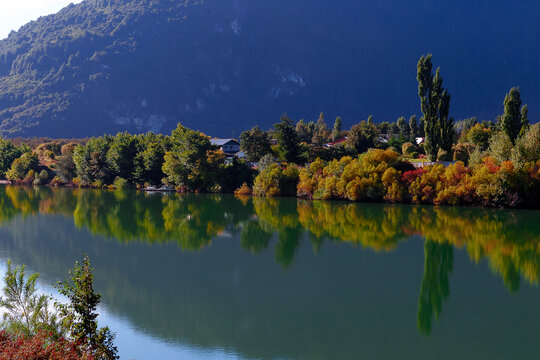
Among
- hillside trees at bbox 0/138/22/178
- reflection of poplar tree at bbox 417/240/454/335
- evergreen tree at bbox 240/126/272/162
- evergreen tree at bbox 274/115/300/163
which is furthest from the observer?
hillside trees at bbox 0/138/22/178

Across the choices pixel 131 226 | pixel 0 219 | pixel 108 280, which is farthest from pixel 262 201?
pixel 108 280

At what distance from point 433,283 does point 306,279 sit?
5.54 metres

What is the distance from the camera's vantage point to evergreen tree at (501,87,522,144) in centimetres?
4581

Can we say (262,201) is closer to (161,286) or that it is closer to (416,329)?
(161,286)

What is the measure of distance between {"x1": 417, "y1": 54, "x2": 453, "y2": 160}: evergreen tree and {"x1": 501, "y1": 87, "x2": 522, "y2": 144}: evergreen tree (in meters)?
6.18

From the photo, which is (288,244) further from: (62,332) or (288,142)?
(288,142)

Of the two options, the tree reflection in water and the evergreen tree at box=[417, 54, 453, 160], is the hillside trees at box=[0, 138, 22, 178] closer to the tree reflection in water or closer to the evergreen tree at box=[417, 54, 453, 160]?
the tree reflection in water

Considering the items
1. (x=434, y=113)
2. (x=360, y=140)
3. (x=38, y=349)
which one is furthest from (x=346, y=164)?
(x=38, y=349)

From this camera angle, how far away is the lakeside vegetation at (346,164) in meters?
44.5

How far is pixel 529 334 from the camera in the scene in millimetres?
15094

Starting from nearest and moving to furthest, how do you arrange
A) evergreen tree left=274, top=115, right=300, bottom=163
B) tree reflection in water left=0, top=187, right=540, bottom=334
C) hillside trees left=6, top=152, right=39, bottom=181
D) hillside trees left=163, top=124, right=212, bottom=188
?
tree reflection in water left=0, top=187, right=540, bottom=334
evergreen tree left=274, top=115, right=300, bottom=163
hillside trees left=163, top=124, right=212, bottom=188
hillside trees left=6, top=152, right=39, bottom=181

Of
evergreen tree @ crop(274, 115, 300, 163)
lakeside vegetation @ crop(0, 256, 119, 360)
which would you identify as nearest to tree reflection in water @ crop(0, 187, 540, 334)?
lakeside vegetation @ crop(0, 256, 119, 360)

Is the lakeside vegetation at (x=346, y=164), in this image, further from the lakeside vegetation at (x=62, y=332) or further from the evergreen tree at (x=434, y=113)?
the lakeside vegetation at (x=62, y=332)

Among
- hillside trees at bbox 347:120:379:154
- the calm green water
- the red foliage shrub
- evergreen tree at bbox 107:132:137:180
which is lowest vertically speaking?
the calm green water
